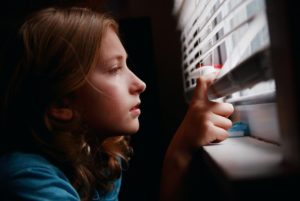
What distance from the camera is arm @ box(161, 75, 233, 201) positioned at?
2.22 feet

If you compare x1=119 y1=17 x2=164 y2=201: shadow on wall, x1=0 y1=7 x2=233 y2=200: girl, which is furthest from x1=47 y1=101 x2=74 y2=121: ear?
x1=119 y1=17 x2=164 y2=201: shadow on wall

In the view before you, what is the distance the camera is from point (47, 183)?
63 cm

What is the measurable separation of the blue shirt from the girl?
0.03 m

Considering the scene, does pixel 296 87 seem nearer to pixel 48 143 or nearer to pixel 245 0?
pixel 245 0

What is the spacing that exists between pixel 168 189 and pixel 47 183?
27 cm

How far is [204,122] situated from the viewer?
678 millimetres

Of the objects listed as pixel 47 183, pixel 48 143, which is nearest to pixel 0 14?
pixel 48 143

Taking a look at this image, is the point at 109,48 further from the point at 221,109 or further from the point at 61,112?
the point at 221,109

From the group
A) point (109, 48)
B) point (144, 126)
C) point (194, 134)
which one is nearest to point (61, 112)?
point (109, 48)

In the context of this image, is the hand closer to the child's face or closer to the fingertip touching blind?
the fingertip touching blind

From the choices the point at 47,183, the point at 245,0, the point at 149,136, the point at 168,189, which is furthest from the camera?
the point at 149,136

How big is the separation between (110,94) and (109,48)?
4.5 inches

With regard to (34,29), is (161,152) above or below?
below

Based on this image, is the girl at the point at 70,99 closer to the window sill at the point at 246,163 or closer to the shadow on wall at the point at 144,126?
the window sill at the point at 246,163
